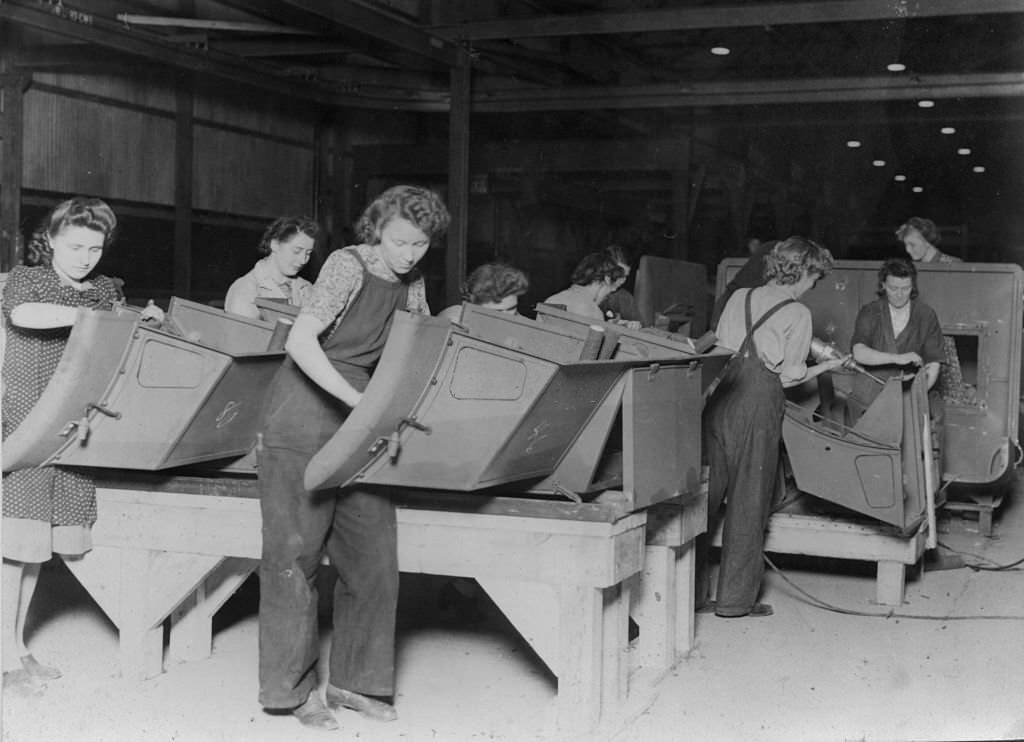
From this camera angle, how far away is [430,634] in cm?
442

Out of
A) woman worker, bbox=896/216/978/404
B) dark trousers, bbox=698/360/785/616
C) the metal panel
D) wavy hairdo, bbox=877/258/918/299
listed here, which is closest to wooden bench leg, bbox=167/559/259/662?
the metal panel

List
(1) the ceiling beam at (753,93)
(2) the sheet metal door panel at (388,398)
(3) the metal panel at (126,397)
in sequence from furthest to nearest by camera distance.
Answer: (1) the ceiling beam at (753,93) < (3) the metal panel at (126,397) < (2) the sheet metal door panel at (388,398)

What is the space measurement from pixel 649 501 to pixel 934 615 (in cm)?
205

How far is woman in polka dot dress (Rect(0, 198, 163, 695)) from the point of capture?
3.42m

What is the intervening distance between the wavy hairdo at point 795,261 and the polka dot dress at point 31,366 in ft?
8.79

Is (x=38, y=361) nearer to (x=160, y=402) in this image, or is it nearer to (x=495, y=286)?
(x=160, y=402)

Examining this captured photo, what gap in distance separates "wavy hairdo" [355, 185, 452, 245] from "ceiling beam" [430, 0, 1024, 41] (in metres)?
4.96

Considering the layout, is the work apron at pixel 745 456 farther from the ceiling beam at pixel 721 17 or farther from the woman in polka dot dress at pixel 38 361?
the ceiling beam at pixel 721 17

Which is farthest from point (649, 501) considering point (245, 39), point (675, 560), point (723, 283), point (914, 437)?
point (245, 39)

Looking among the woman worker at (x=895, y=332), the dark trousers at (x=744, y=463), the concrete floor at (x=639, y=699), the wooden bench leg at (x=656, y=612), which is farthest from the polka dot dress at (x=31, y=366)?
the woman worker at (x=895, y=332)

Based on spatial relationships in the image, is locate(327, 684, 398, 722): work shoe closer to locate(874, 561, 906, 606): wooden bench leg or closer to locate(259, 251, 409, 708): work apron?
locate(259, 251, 409, 708): work apron

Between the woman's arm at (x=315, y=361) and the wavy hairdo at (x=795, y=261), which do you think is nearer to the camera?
the woman's arm at (x=315, y=361)

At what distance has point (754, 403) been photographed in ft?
15.5

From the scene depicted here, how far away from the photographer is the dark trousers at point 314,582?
3264 mm
